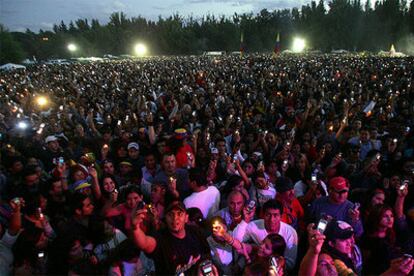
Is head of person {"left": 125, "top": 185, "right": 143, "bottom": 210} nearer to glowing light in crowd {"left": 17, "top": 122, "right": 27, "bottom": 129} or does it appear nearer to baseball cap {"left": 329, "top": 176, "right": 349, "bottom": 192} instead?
baseball cap {"left": 329, "top": 176, "right": 349, "bottom": 192}

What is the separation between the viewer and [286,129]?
23.1 ft

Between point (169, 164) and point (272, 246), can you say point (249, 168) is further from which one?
point (272, 246)

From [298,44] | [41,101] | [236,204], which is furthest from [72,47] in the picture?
[236,204]

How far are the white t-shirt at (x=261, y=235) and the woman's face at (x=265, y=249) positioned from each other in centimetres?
17

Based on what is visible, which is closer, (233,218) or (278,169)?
(233,218)

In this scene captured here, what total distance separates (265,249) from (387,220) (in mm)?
1386

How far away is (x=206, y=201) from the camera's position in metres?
3.78

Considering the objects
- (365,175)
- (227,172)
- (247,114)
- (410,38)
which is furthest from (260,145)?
(410,38)

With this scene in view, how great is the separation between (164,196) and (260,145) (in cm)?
300

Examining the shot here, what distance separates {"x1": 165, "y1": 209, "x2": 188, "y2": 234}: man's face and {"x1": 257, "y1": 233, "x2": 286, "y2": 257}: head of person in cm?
70

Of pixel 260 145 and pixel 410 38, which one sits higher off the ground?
pixel 410 38

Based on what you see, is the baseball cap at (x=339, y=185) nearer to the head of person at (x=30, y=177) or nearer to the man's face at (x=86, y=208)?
the man's face at (x=86, y=208)

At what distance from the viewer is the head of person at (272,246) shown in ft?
8.55

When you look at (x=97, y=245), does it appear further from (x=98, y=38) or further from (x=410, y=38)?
(x=98, y=38)
